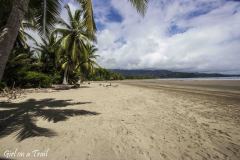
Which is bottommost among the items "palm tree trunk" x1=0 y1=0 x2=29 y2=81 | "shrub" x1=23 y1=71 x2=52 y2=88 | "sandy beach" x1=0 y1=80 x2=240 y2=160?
"sandy beach" x1=0 y1=80 x2=240 y2=160

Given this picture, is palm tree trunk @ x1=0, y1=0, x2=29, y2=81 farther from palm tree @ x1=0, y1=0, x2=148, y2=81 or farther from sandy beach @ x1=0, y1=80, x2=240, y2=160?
sandy beach @ x1=0, y1=80, x2=240, y2=160

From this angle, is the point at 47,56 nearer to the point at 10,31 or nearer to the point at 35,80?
the point at 35,80

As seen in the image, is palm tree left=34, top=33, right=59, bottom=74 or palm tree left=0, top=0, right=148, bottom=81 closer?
palm tree left=0, top=0, right=148, bottom=81

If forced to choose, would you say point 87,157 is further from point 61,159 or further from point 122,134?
point 122,134

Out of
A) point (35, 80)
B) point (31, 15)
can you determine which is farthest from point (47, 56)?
point (31, 15)

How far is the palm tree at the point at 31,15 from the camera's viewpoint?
3.37 metres

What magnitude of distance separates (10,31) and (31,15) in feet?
13.2

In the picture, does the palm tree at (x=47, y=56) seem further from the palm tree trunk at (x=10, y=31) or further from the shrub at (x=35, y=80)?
the palm tree trunk at (x=10, y=31)

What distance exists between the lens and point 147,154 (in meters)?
3.35

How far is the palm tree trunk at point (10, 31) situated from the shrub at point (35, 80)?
14590mm

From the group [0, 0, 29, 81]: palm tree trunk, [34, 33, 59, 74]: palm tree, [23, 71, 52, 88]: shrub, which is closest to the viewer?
[0, 0, 29, 81]: palm tree trunk

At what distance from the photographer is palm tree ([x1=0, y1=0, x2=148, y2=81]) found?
337 cm

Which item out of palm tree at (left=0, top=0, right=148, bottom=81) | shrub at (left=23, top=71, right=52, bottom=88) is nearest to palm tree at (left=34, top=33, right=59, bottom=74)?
shrub at (left=23, top=71, right=52, bottom=88)

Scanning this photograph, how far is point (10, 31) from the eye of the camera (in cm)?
342
